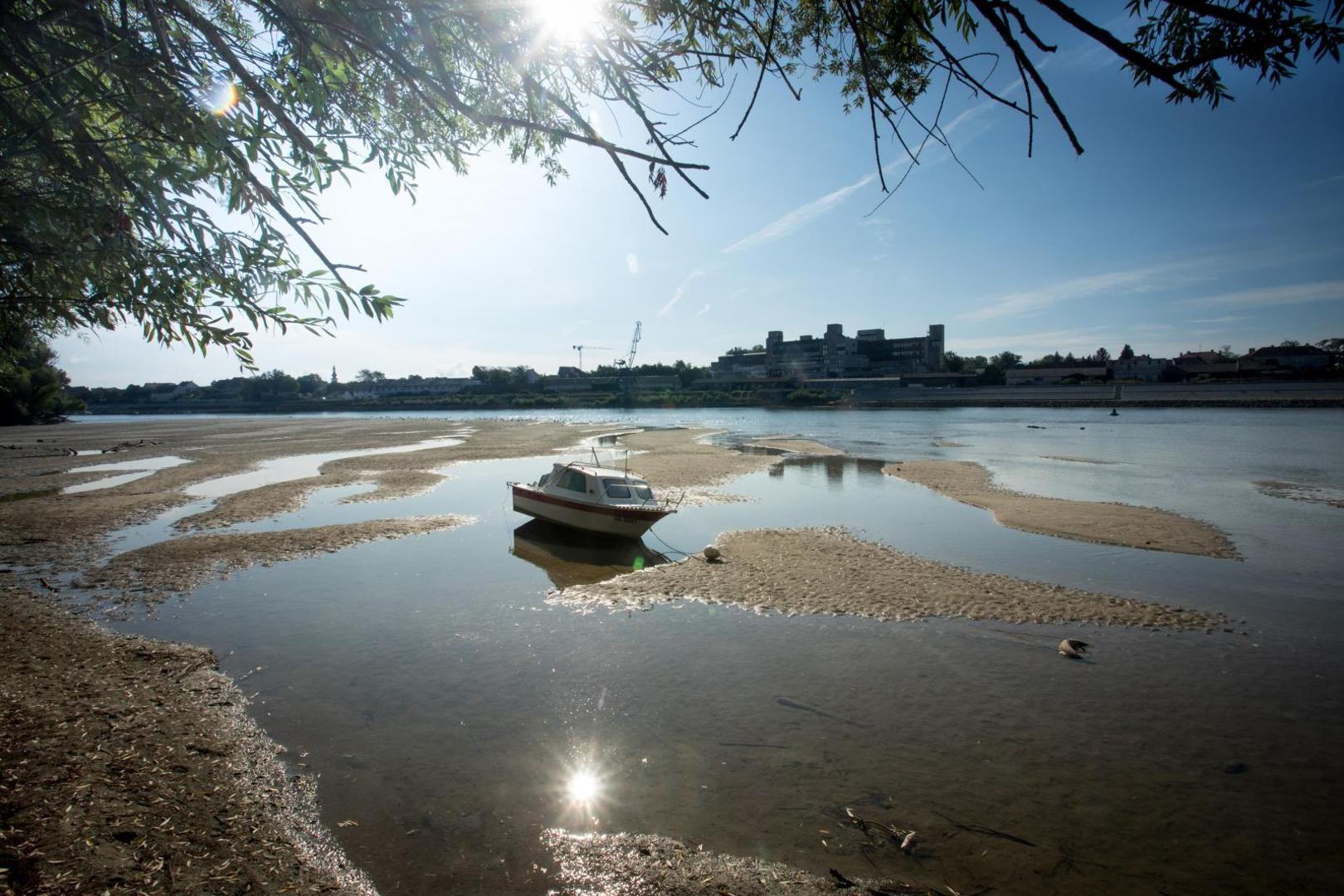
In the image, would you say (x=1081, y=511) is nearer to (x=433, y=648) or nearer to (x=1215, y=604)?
(x=1215, y=604)

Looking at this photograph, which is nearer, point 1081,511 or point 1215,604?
point 1215,604

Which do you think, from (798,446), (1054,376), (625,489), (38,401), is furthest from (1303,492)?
(1054,376)

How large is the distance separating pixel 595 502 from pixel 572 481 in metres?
1.52

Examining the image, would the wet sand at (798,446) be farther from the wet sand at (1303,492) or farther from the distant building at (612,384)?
the distant building at (612,384)

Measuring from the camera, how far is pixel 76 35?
4.71 metres

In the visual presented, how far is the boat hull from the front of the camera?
1820 centimetres

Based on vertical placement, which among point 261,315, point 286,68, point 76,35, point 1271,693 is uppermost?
point 76,35

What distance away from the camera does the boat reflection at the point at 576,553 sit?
16109mm

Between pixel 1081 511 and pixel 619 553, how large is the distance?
55.9ft

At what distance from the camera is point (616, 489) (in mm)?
19156

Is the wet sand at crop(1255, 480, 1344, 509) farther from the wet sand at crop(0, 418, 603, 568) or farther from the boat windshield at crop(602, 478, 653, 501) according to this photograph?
the wet sand at crop(0, 418, 603, 568)

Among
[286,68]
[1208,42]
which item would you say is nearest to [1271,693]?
[1208,42]

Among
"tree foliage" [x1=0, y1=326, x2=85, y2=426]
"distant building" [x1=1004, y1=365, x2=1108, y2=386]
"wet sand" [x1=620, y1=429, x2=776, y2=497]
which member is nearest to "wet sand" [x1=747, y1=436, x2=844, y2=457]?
"wet sand" [x1=620, y1=429, x2=776, y2=497]

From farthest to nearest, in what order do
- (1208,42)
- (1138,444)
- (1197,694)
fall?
1. (1138,444)
2. (1197,694)
3. (1208,42)
